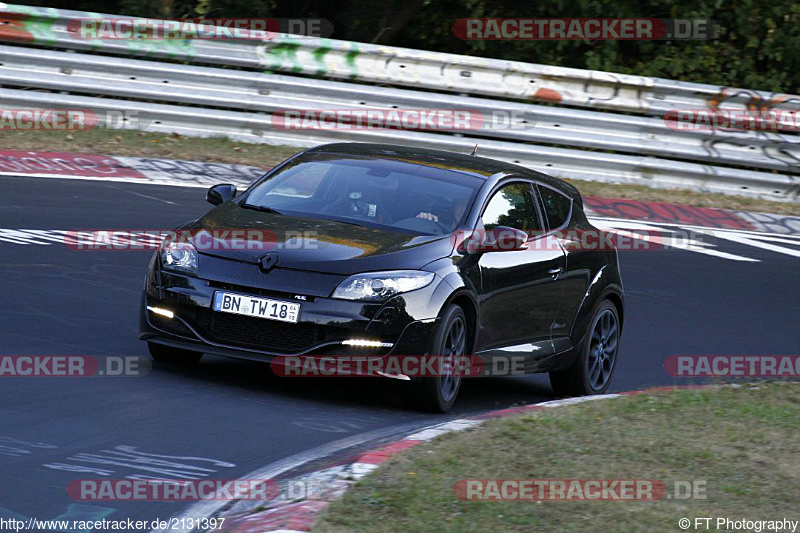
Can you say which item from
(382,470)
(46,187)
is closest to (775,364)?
(382,470)

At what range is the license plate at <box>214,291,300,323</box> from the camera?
8094mm

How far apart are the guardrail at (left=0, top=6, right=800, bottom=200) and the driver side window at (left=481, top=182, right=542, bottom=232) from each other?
7525 millimetres

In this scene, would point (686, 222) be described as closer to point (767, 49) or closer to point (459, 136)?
point (459, 136)

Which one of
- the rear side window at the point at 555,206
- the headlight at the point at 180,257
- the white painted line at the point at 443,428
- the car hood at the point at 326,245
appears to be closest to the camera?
the white painted line at the point at 443,428

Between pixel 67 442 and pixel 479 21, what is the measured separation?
14.3m

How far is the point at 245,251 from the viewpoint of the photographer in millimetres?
8336

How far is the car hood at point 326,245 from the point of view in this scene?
27.0 ft

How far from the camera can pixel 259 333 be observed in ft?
26.7
